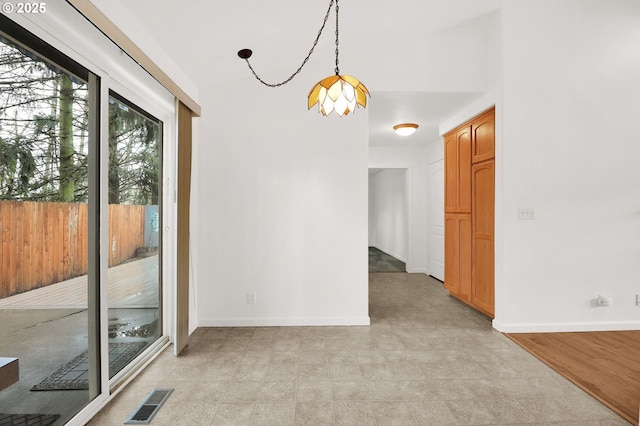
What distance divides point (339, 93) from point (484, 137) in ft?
7.69

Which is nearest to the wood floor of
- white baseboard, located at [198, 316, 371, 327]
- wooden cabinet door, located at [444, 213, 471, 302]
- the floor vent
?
wooden cabinet door, located at [444, 213, 471, 302]

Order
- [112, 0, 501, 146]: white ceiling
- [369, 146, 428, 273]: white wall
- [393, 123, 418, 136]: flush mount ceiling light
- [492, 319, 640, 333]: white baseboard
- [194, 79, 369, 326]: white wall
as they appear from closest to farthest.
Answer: [112, 0, 501, 146]: white ceiling < [492, 319, 640, 333]: white baseboard < [194, 79, 369, 326]: white wall < [393, 123, 418, 136]: flush mount ceiling light < [369, 146, 428, 273]: white wall

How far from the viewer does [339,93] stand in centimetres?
177

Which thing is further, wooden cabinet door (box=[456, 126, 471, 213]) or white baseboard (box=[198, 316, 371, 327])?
wooden cabinet door (box=[456, 126, 471, 213])

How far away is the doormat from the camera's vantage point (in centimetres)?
162

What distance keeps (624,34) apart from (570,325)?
295 cm

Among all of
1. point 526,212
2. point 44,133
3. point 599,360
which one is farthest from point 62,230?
point 599,360

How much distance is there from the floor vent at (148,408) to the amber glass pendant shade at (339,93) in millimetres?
2075

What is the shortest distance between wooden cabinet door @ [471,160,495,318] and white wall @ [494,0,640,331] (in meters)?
0.26

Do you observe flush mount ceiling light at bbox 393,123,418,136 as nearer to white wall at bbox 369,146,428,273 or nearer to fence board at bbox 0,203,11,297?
white wall at bbox 369,146,428,273

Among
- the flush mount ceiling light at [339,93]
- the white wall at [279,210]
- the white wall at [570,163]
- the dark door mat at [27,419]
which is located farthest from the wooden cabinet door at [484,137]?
the dark door mat at [27,419]

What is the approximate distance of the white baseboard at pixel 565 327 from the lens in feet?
9.91

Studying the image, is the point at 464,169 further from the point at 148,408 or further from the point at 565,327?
the point at 148,408

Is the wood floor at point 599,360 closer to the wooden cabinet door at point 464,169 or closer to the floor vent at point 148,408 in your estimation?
the wooden cabinet door at point 464,169
